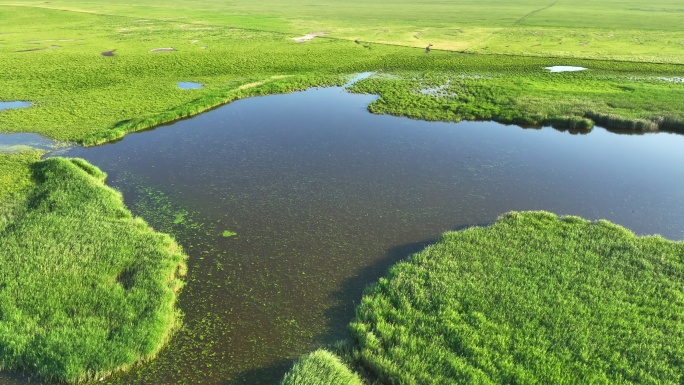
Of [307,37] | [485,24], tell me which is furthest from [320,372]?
[485,24]

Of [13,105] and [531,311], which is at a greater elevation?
[13,105]

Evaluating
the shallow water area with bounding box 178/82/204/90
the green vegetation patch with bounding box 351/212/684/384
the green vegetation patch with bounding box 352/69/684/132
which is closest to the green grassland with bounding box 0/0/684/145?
the green vegetation patch with bounding box 352/69/684/132

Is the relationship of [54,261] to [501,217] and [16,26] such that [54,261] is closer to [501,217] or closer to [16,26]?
[501,217]

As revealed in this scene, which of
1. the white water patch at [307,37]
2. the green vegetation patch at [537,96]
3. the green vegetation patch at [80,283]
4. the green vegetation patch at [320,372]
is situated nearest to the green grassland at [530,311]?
the green vegetation patch at [320,372]

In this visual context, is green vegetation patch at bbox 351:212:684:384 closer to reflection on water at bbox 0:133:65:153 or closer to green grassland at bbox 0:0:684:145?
green grassland at bbox 0:0:684:145

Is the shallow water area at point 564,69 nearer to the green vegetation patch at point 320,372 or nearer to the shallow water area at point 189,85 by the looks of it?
the shallow water area at point 189,85

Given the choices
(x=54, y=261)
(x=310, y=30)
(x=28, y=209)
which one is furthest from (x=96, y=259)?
(x=310, y=30)

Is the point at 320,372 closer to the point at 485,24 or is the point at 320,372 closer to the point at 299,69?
the point at 299,69
